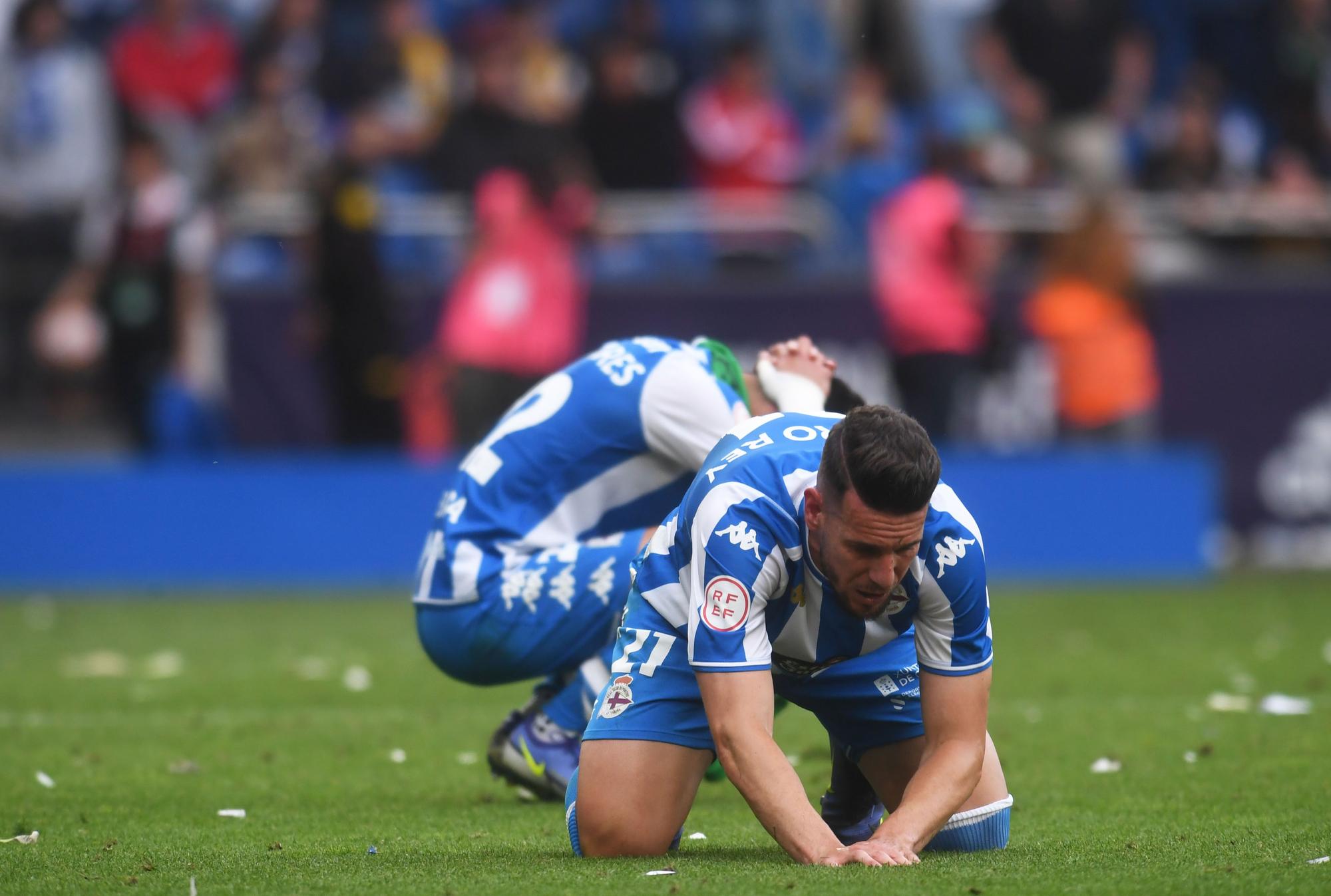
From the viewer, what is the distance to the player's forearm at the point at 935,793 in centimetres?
431

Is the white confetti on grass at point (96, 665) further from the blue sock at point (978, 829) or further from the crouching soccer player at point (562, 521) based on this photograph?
the blue sock at point (978, 829)

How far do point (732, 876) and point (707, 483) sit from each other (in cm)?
88

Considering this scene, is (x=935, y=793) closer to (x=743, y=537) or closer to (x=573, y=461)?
(x=743, y=537)

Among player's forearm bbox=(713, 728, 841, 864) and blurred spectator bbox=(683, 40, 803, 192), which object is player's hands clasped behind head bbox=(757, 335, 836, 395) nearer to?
player's forearm bbox=(713, 728, 841, 864)

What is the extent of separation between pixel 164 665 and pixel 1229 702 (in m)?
4.71

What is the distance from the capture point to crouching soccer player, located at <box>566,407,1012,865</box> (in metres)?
4.20

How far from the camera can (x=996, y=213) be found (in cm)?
1434

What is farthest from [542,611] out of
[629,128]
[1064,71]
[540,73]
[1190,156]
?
[1064,71]

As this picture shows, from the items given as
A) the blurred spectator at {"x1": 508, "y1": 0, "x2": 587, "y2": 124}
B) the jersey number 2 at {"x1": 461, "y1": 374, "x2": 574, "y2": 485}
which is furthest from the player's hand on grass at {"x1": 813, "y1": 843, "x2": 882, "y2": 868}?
the blurred spectator at {"x1": 508, "y1": 0, "x2": 587, "y2": 124}

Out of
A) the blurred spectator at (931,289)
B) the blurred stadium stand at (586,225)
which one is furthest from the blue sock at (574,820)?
the blurred stadium stand at (586,225)

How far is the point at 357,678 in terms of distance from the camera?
336 inches

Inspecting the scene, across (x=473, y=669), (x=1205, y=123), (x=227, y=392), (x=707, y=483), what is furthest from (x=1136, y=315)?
(x=707, y=483)

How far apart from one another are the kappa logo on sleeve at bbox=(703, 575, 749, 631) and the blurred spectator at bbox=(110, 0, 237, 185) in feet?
35.4

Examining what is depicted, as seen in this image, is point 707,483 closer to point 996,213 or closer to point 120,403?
point 120,403
